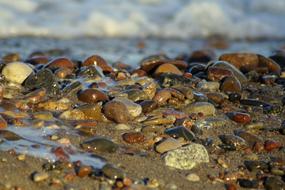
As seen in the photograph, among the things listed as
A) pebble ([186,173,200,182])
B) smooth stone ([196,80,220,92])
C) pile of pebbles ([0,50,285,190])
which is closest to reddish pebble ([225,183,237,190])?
pile of pebbles ([0,50,285,190])

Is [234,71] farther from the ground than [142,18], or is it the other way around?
[234,71]

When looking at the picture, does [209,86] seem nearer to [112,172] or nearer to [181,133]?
[181,133]

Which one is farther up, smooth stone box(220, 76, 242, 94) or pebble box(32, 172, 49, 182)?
pebble box(32, 172, 49, 182)

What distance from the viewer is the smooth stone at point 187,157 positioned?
289 centimetres

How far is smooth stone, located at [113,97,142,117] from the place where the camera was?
11.4ft

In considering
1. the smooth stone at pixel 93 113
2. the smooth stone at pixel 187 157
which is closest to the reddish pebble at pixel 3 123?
the smooth stone at pixel 93 113

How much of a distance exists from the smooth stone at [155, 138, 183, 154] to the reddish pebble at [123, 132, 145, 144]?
0.13m

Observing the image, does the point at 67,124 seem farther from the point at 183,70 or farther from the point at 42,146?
the point at 183,70

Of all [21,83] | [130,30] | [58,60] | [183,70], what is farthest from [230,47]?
[21,83]

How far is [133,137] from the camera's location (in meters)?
3.16

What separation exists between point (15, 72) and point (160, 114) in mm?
1100

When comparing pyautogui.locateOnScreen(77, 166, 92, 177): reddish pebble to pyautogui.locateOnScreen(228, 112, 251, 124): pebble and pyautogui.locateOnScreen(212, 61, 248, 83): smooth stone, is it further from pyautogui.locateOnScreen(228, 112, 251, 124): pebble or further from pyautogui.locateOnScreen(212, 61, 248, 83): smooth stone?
pyautogui.locateOnScreen(212, 61, 248, 83): smooth stone

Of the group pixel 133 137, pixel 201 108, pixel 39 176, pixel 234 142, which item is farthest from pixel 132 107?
pixel 39 176

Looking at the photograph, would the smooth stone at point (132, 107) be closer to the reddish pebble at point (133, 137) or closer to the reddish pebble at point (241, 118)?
the reddish pebble at point (133, 137)
